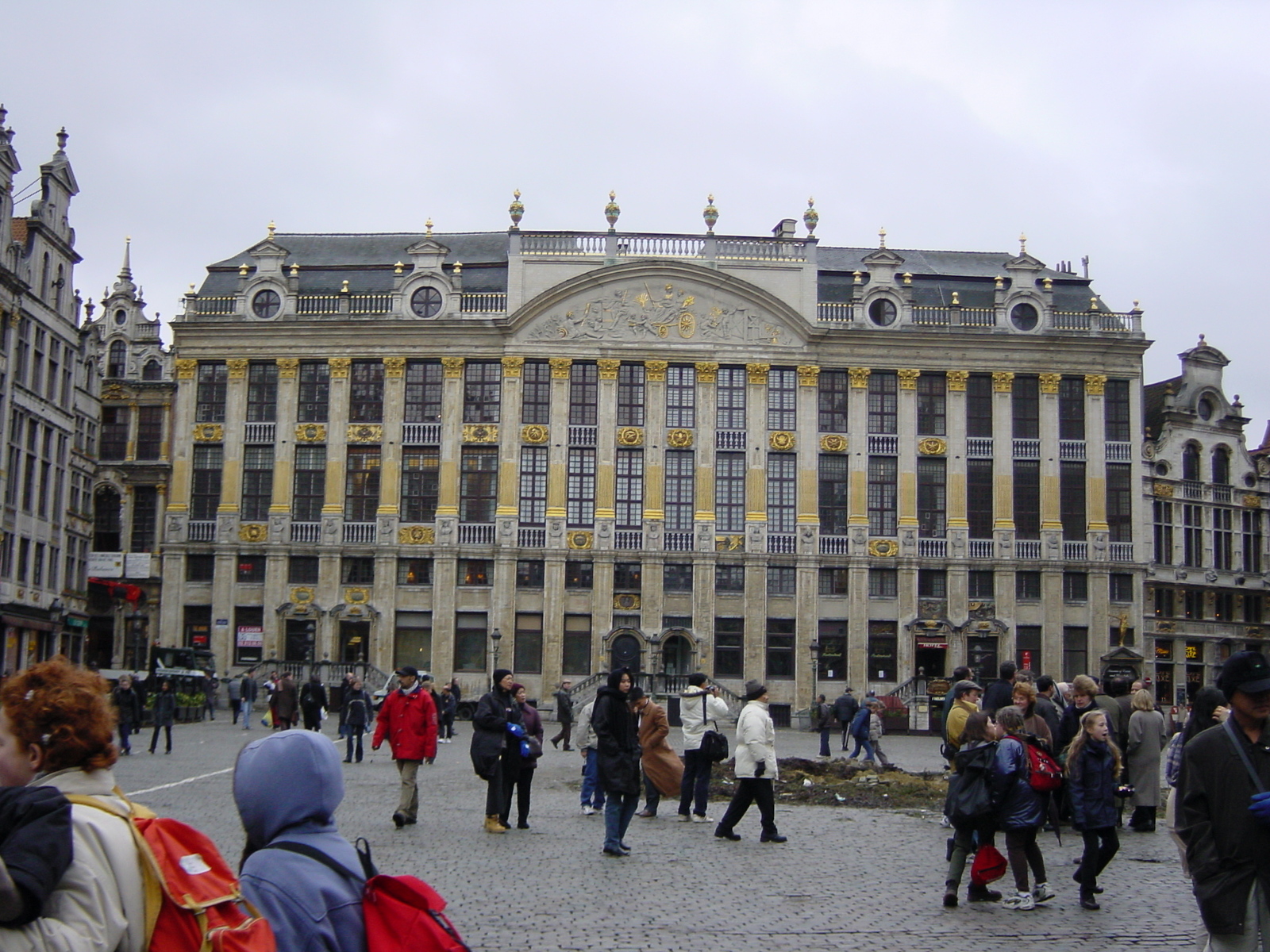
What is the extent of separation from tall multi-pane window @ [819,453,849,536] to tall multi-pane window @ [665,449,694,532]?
5.24 meters

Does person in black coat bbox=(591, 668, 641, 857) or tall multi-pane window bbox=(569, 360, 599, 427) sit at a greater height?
tall multi-pane window bbox=(569, 360, 599, 427)

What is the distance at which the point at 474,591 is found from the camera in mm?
56875

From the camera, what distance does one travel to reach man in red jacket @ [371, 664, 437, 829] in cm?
1766

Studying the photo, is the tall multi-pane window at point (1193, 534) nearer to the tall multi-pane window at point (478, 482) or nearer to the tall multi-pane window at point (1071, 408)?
the tall multi-pane window at point (1071, 408)

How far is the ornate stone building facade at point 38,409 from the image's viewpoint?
44.3 meters

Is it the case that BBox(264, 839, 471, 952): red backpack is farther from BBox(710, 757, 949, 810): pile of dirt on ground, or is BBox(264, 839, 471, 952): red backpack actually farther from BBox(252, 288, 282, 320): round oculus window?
BBox(252, 288, 282, 320): round oculus window

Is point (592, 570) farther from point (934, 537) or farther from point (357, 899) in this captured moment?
point (357, 899)

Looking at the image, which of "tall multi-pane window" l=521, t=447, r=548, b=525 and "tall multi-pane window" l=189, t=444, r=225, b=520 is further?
"tall multi-pane window" l=189, t=444, r=225, b=520

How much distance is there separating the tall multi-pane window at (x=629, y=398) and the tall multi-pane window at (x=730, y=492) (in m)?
3.55

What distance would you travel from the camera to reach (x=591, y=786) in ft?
64.7

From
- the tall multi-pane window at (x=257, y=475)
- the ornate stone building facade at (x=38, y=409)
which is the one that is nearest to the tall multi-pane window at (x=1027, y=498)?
the tall multi-pane window at (x=257, y=475)

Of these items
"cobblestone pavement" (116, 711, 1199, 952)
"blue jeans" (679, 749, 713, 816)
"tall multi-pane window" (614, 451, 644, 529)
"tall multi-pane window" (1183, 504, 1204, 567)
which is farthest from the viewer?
"tall multi-pane window" (1183, 504, 1204, 567)

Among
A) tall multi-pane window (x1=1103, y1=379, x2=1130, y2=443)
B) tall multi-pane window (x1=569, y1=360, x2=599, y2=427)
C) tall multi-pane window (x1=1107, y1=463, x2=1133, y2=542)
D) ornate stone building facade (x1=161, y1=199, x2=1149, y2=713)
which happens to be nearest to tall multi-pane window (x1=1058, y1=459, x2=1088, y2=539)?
ornate stone building facade (x1=161, y1=199, x2=1149, y2=713)

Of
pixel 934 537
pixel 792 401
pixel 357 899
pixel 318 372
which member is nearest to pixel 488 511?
pixel 318 372
